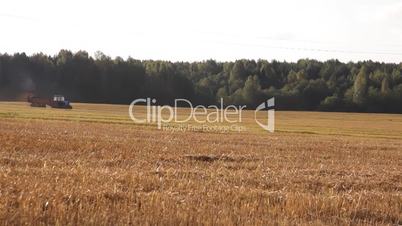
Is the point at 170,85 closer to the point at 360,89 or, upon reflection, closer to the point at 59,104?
the point at 360,89

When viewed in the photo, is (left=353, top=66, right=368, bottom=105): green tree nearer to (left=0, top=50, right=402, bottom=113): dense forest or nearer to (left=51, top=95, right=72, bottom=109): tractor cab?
(left=0, top=50, right=402, bottom=113): dense forest

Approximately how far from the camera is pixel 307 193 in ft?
37.9

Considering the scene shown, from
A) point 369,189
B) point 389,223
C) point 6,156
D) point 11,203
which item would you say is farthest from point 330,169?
point 11,203

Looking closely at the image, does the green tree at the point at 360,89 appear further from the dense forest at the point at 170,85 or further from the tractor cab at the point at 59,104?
the tractor cab at the point at 59,104

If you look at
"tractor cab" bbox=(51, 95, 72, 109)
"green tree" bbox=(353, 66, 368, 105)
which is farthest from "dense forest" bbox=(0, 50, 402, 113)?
"tractor cab" bbox=(51, 95, 72, 109)

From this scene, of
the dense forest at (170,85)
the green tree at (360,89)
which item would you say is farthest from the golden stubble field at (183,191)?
the green tree at (360,89)

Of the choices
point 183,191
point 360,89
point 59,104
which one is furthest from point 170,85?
point 183,191

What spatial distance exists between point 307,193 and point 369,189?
8.03 ft

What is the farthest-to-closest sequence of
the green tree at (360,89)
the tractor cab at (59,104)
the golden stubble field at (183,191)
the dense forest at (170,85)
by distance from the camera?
1. the green tree at (360,89)
2. the dense forest at (170,85)
3. the tractor cab at (59,104)
4. the golden stubble field at (183,191)

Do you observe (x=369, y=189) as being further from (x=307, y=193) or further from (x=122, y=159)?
(x=122, y=159)

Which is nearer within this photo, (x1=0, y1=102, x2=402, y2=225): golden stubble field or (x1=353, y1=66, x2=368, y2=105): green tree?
(x1=0, y1=102, x2=402, y2=225): golden stubble field

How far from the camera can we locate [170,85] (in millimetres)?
121750

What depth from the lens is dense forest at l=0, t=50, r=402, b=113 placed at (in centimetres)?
11543

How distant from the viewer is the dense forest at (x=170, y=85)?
115 metres
